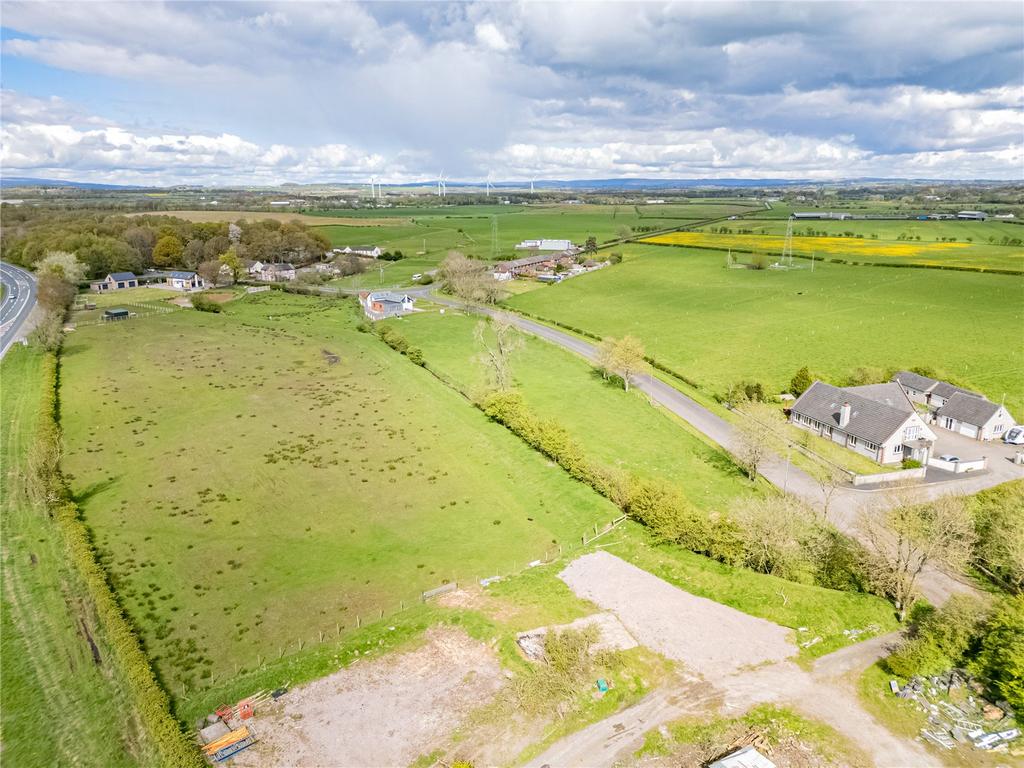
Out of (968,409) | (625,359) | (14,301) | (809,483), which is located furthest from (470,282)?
(14,301)

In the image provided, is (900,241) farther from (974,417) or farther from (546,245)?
(974,417)

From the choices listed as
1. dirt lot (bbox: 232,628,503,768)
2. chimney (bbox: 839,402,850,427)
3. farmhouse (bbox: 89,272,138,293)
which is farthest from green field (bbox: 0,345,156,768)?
farmhouse (bbox: 89,272,138,293)

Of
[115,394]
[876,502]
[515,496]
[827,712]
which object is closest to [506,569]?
[515,496]

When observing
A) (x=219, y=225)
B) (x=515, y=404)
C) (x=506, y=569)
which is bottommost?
(x=506, y=569)

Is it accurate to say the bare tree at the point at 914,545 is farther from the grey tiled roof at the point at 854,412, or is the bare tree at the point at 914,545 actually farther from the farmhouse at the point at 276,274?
the farmhouse at the point at 276,274

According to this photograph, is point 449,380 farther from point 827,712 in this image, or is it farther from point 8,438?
point 827,712

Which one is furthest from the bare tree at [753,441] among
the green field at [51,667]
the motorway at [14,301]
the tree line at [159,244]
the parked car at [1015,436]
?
the tree line at [159,244]

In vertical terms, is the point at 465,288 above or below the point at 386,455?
above
